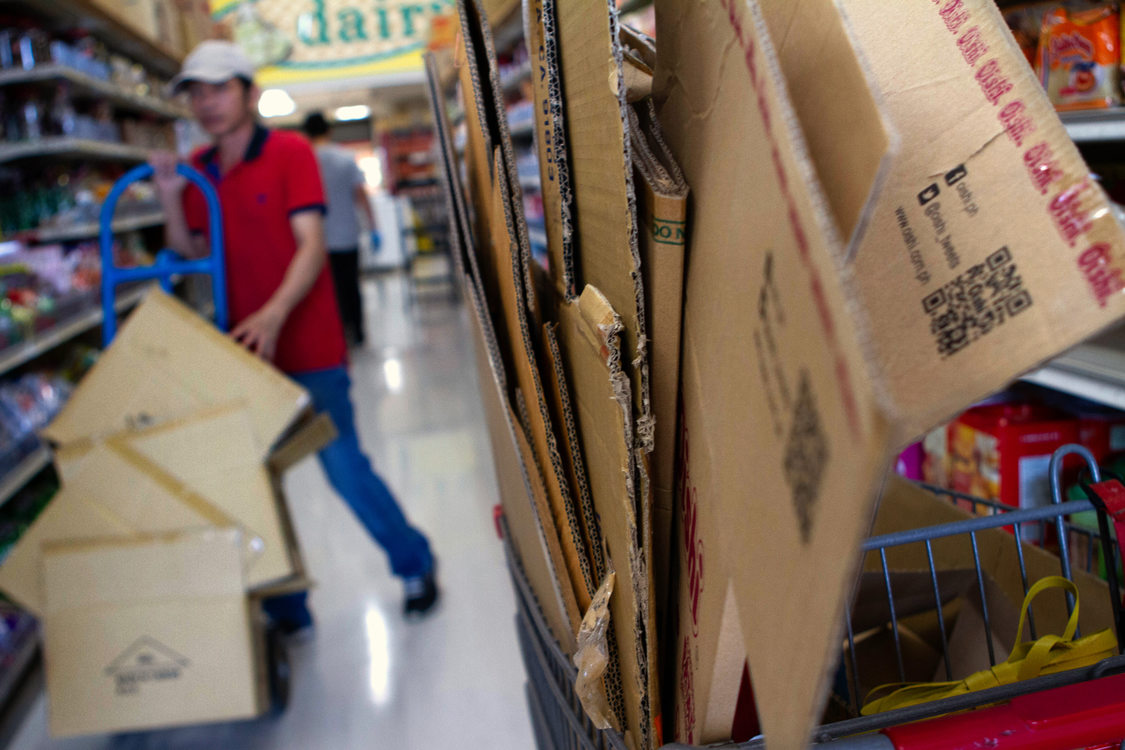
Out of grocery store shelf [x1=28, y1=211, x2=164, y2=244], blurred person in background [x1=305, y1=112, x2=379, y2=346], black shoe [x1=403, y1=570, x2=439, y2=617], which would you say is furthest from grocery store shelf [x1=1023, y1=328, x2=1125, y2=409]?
Result: blurred person in background [x1=305, y1=112, x2=379, y2=346]

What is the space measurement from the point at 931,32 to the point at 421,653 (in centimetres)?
214

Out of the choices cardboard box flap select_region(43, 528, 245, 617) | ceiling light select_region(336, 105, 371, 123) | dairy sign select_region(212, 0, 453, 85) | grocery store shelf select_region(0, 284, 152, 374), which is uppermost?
ceiling light select_region(336, 105, 371, 123)

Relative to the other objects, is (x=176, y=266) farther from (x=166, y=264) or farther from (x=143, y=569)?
(x=143, y=569)

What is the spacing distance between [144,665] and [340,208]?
388 centimetres

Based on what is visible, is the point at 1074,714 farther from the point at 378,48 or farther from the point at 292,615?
the point at 378,48

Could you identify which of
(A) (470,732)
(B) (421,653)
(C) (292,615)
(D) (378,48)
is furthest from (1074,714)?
(D) (378,48)

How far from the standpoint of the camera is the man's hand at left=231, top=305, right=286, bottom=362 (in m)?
1.93

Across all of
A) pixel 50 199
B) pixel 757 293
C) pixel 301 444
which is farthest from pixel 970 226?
pixel 50 199

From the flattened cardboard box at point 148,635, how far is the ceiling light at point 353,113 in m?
16.3

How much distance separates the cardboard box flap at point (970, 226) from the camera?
0.40 meters

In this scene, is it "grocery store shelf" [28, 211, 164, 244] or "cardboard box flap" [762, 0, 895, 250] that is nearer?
"cardboard box flap" [762, 0, 895, 250]

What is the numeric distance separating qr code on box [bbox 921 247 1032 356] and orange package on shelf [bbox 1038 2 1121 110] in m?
1.14

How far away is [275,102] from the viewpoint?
12.8 metres

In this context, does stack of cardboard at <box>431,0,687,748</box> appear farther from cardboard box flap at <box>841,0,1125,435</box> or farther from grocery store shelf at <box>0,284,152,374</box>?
grocery store shelf at <box>0,284,152,374</box>
